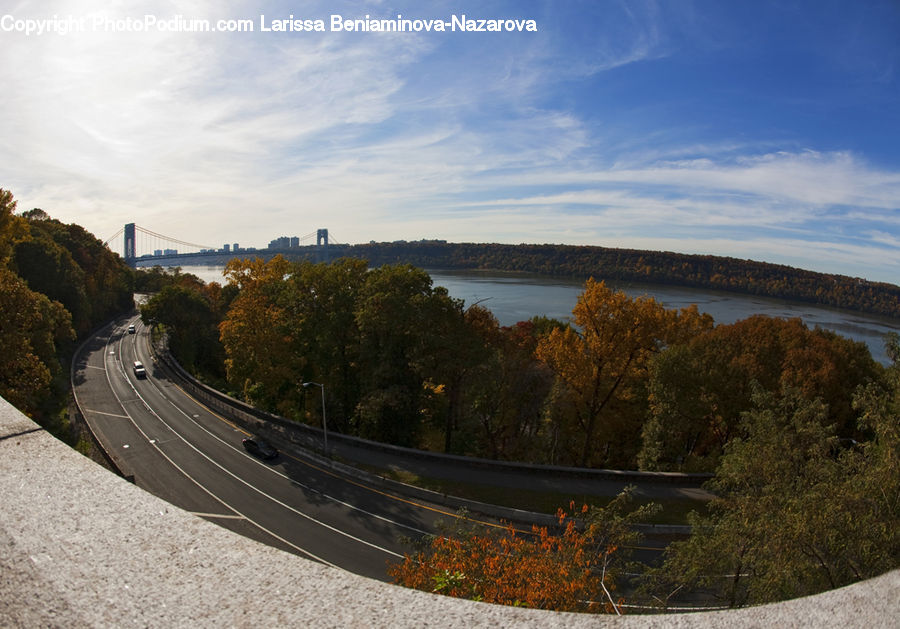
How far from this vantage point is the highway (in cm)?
1366

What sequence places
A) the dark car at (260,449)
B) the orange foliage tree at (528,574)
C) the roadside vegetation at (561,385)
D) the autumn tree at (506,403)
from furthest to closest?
the autumn tree at (506,403) < the dark car at (260,449) < the roadside vegetation at (561,385) < the orange foliage tree at (528,574)

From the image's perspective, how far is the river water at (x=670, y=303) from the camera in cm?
6309

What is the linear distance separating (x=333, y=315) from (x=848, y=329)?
2925 inches

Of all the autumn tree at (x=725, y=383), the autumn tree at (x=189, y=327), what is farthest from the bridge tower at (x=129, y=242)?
the autumn tree at (x=725, y=383)

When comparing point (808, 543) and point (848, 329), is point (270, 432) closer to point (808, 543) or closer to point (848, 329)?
point (808, 543)

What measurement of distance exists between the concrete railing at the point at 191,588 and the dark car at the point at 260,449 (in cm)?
1886

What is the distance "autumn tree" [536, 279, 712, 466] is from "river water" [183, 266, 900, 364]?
32.0 meters

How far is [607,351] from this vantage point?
18.5m

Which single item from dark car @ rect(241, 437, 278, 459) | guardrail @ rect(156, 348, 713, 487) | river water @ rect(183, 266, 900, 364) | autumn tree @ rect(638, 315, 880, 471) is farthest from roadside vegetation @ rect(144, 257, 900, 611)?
river water @ rect(183, 266, 900, 364)

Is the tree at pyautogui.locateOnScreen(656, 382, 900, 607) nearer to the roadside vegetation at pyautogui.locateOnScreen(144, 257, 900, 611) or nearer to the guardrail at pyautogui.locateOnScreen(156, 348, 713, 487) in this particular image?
the roadside vegetation at pyautogui.locateOnScreen(144, 257, 900, 611)

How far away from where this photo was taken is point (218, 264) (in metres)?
129

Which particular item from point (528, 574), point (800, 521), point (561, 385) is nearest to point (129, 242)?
point (561, 385)

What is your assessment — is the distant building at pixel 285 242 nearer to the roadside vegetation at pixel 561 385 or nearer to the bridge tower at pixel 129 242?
the bridge tower at pixel 129 242

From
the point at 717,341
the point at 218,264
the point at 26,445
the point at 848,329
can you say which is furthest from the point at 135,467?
the point at 218,264
